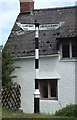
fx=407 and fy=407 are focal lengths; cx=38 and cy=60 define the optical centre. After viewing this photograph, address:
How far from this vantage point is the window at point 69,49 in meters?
19.5

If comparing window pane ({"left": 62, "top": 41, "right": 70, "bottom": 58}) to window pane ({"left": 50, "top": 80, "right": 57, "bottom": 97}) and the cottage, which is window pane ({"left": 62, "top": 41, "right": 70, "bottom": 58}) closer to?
the cottage

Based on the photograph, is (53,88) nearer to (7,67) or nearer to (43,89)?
(43,89)

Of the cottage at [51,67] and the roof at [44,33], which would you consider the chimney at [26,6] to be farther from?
the cottage at [51,67]

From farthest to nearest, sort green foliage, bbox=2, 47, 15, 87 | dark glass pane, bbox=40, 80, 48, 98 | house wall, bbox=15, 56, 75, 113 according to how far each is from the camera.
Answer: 1. dark glass pane, bbox=40, 80, 48, 98
2. green foliage, bbox=2, 47, 15, 87
3. house wall, bbox=15, 56, 75, 113

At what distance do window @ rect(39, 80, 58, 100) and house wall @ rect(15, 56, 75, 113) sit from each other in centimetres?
34

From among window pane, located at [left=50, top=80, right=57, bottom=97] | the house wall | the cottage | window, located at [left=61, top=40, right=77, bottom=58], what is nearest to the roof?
the cottage

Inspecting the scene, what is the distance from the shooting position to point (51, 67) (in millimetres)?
19688

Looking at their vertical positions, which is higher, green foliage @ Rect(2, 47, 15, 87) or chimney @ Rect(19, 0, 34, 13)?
chimney @ Rect(19, 0, 34, 13)

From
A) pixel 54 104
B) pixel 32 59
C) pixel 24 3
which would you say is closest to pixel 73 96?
pixel 54 104

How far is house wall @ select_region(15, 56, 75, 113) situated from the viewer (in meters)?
19.2

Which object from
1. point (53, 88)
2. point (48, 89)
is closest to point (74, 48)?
point (53, 88)

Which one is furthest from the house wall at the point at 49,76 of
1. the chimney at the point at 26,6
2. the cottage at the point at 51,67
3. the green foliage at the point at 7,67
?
the chimney at the point at 26,6

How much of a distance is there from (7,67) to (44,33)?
316cm

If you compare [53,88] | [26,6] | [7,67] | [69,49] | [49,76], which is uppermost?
[26,6]
